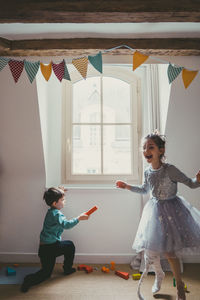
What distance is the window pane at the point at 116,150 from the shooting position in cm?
305

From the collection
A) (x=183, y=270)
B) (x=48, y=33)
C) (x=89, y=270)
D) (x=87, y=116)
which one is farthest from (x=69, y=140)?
(x=183, y=270)

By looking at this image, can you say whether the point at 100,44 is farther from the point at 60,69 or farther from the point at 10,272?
the point at 10,272

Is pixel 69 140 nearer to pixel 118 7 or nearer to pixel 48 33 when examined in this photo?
pixel 48 33

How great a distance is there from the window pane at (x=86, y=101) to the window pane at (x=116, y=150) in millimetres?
228

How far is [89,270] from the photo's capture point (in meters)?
2.48

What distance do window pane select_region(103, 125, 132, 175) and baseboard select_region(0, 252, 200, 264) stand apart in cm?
92

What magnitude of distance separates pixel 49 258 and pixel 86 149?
1.27m

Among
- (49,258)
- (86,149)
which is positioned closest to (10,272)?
(49,258)

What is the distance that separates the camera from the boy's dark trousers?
2203mm

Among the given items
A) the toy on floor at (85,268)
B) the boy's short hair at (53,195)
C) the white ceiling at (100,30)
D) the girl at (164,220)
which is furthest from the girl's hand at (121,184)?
the white ceiling at (100,30)

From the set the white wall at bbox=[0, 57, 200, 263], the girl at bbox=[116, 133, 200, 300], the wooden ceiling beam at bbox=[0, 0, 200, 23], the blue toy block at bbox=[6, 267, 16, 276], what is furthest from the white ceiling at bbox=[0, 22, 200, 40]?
the blue toy block at bbox=[6, 267, 16, 276]

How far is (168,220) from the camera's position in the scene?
190 centimetres

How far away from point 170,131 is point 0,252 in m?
2.25

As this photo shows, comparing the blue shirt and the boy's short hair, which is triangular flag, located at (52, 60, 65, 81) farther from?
the blue shirt
